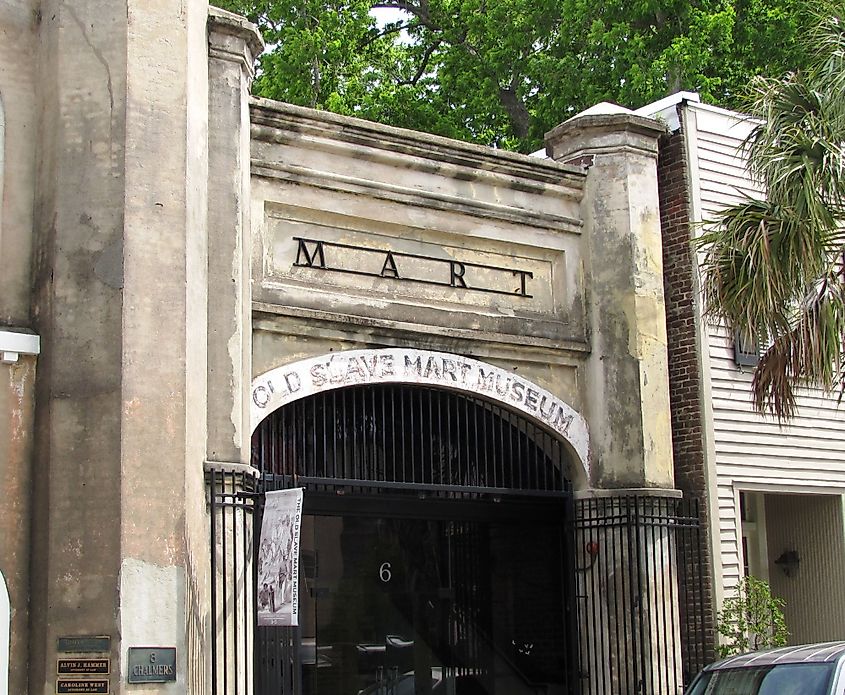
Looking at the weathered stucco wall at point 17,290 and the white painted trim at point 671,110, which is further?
the white painted trim at point 671,110

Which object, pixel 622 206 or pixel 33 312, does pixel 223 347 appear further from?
pixel 622 206

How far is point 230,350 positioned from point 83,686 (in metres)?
2.85

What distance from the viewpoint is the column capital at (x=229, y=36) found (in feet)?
35.4

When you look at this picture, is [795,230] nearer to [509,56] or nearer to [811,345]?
[811,345]

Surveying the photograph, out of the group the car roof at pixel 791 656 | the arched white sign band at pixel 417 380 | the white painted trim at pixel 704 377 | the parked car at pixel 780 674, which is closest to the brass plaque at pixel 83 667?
the arched white sign band at pixel 417 380

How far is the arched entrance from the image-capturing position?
11.7 meters

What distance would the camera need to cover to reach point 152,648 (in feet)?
28.9

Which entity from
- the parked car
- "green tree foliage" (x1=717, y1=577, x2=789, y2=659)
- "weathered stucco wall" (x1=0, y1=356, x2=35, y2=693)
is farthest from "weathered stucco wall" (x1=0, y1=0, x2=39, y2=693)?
"green tree foliage" (x1=717, y1=577, x2=789, y2=659)

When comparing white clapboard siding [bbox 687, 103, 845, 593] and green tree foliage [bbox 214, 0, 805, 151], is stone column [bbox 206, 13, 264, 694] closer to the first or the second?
white clapboard siding [bbox 687, 103, 845, 593]

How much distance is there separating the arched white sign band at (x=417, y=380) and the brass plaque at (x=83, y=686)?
8.79 feet

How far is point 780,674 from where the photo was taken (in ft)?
29.5

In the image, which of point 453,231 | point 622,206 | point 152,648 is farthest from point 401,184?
point 152,648

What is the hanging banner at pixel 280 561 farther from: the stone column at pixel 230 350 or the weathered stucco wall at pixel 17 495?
the weathered stucco wall at pixel 17 495

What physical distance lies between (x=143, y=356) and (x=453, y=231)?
13.2ft
